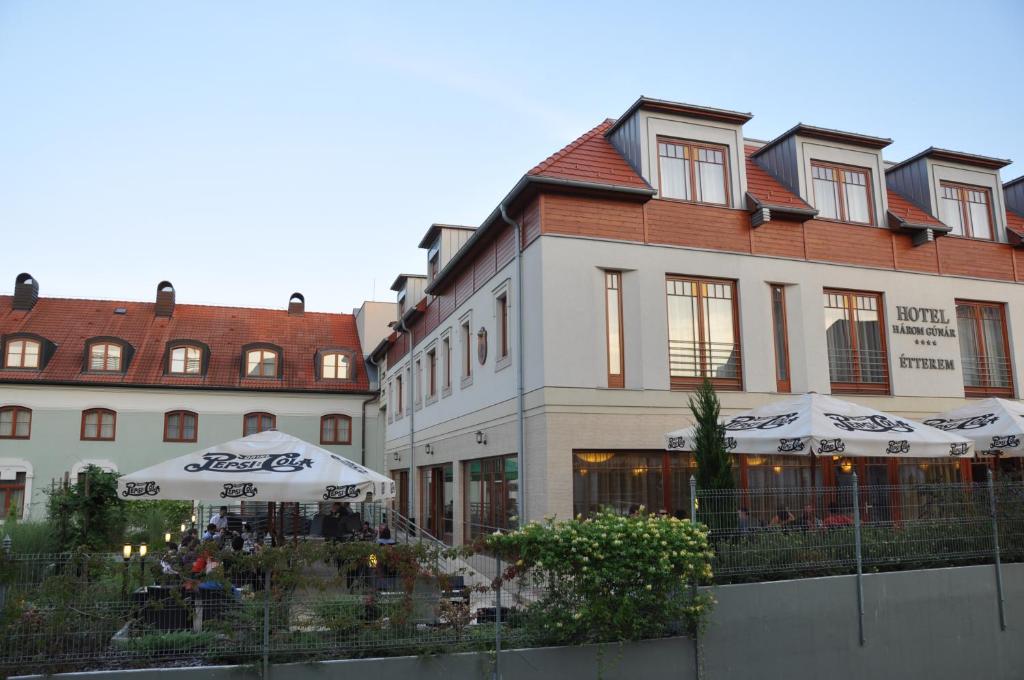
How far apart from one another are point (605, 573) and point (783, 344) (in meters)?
9.22

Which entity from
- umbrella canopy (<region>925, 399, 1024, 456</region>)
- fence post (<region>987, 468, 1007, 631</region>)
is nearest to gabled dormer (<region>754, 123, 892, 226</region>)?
umbrella canopy (<region>925, 399, 1024, 456</region>)

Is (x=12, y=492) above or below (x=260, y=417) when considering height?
below

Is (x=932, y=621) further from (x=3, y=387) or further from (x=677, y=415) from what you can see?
(x=3, y=387)

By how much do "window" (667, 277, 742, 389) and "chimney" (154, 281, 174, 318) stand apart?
2803 cm

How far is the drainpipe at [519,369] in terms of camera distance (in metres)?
15.4

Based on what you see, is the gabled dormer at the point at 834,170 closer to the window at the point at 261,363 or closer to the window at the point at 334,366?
the window at the point at 334,366

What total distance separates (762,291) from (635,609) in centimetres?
906

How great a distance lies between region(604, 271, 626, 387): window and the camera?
1541cm

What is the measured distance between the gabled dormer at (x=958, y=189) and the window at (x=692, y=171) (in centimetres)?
569

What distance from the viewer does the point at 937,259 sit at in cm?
1852

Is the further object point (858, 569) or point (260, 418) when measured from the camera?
point (260, 418)

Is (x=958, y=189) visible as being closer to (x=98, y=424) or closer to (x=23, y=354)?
(x=98, y=424)

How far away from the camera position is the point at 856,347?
57.1 ft

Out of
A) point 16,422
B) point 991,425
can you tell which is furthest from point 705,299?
point 16,422
